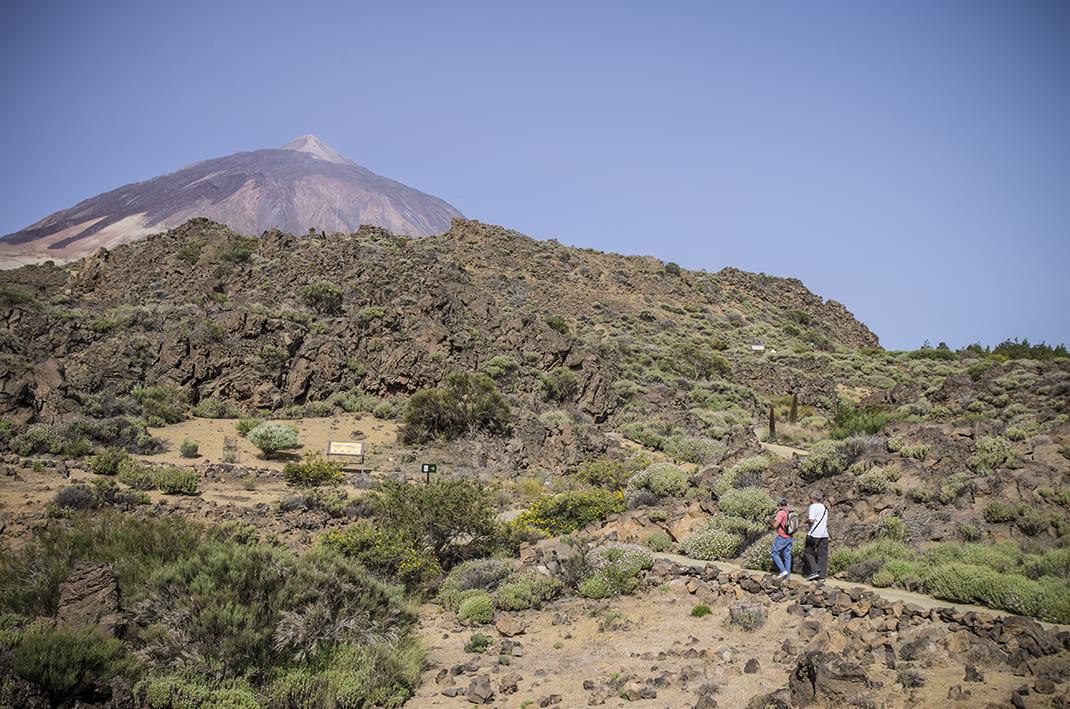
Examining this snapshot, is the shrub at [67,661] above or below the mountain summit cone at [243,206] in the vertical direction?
below

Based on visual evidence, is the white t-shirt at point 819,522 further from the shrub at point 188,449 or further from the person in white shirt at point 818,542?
the shrub at point 188,449

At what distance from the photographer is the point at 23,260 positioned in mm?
82812

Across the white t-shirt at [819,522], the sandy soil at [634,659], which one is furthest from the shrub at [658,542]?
the white t-shirt at [819,522]

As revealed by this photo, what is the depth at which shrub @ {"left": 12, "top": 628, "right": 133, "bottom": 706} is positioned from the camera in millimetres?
4770

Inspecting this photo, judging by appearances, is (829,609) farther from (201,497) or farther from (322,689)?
(201,497)

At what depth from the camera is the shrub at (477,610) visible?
866 centimetres

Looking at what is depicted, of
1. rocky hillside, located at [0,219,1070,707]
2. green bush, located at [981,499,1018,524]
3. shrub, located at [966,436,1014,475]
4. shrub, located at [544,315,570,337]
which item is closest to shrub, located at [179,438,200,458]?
rocky hillside, located at [0,219,1070,707]

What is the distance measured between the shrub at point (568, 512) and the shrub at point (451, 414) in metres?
7.63

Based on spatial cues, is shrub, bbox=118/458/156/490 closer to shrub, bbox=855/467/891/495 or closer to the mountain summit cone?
shrub, bbox=855/467/891/495

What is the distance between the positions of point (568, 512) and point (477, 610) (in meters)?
4.40

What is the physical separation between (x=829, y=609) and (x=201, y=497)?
12.5 meters

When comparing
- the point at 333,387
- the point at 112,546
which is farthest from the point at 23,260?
the point at 112,546

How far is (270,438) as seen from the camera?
1759cm

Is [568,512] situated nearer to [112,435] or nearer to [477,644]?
[477,644]
